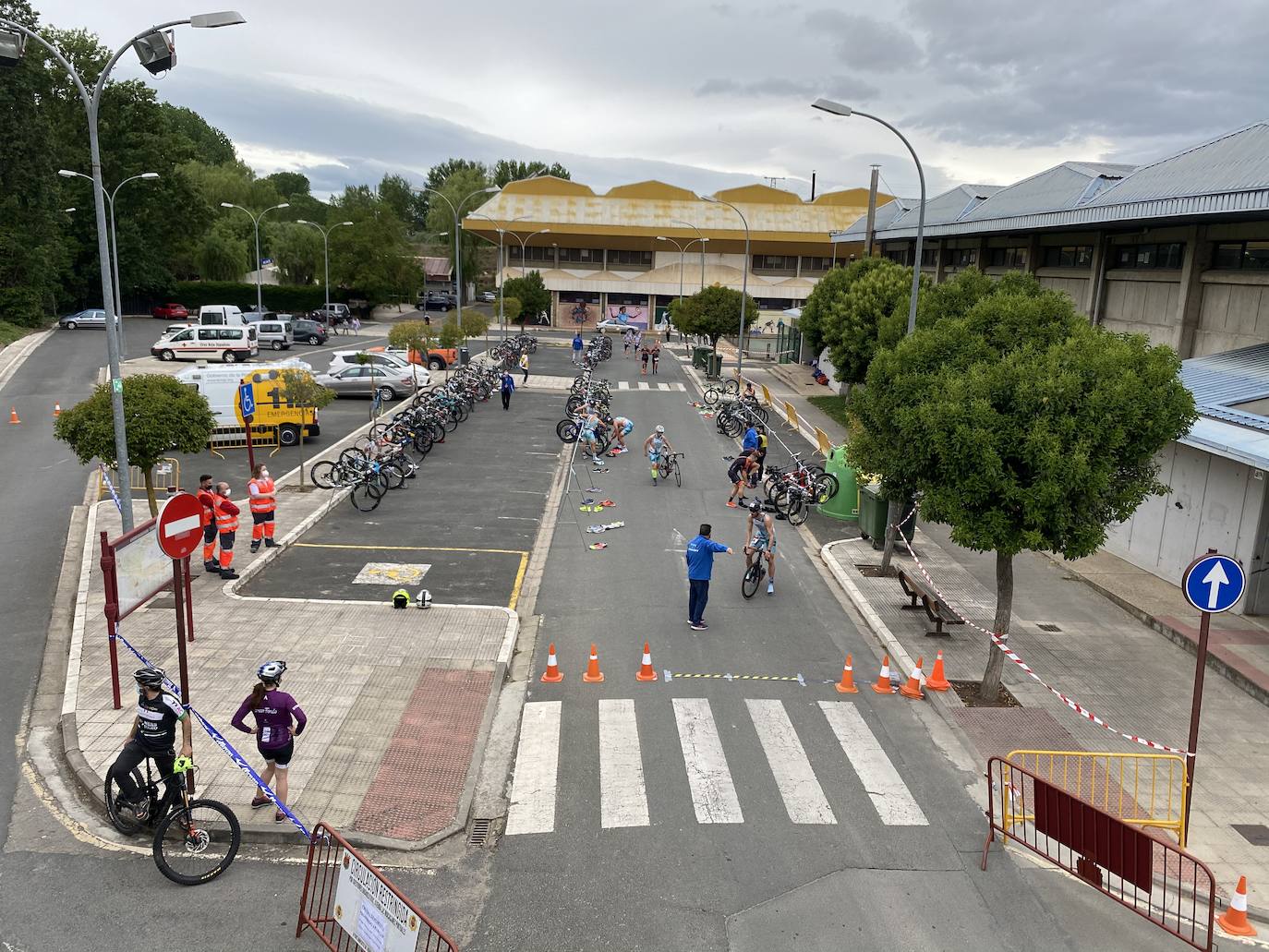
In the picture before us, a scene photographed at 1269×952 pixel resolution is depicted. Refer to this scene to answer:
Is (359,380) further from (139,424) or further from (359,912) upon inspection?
(359,912)

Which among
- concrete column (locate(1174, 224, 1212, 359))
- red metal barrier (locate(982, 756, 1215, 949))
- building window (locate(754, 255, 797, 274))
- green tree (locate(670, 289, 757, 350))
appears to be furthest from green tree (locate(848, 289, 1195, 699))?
building window (locate(754, 255, 797, 274))

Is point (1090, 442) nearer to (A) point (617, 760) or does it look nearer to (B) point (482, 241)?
(A) point (617, 760)

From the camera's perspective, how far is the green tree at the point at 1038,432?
10.0 meters

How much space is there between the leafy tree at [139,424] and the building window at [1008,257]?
22526 millimetres

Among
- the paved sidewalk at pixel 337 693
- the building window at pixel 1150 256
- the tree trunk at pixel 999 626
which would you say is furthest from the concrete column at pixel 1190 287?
the paved sidewalk at pixel 337 693

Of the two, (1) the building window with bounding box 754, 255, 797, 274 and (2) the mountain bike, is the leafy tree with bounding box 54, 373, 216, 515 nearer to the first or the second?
(2) the mountain bike

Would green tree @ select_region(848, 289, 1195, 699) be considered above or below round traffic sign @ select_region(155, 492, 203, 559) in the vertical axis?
above

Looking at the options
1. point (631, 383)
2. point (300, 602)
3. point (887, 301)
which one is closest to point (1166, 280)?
point (887, 301)

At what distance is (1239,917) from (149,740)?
29.2ft

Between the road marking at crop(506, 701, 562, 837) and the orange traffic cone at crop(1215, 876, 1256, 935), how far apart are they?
18.2 feet

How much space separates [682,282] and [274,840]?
3019 inches

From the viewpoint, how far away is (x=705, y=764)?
9570 mm

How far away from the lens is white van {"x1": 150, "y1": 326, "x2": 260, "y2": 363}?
4388 centimetres

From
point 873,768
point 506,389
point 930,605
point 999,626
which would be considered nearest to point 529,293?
point 506,389
